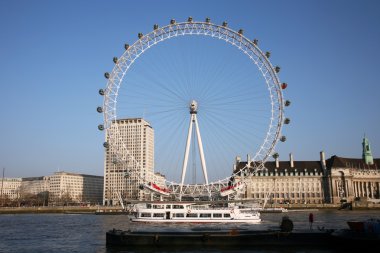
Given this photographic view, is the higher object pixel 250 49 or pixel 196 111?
pixel 250 49

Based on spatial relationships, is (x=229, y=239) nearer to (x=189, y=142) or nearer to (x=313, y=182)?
(x=189, y=142)

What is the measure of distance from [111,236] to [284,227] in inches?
720

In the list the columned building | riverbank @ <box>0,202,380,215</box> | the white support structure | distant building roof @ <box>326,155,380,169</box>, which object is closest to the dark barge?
the white support structure

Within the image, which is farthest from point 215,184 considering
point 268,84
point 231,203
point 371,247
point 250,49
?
point 371,247

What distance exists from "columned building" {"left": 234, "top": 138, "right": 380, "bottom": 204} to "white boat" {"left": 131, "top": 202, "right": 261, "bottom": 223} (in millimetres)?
108163

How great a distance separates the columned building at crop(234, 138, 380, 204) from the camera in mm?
181875

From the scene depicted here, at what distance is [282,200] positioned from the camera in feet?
614

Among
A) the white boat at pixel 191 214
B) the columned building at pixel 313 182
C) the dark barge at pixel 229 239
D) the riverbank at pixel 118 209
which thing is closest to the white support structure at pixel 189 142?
the white boat at pixel 191 214

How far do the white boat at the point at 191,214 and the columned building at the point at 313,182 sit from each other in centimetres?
10816

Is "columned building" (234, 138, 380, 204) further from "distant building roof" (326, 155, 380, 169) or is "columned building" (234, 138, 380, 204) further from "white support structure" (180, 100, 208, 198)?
"white support structure" (180, 100, 208, 198)

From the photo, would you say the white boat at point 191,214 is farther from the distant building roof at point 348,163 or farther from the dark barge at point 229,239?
the distant building roof at point 348,163

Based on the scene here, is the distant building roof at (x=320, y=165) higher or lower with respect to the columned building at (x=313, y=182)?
higher

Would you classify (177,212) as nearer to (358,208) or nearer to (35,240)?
(35,240)

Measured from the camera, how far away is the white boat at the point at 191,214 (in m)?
73.4
